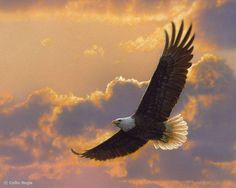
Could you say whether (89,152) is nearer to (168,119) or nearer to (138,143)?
(138,143)

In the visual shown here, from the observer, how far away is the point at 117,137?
17.0 metres

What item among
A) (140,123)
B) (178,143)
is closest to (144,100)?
(140,123)

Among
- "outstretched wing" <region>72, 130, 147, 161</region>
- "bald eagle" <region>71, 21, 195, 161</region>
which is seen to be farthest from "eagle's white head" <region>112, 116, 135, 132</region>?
"outstretched wing" <region>72, 130, 147, 161</region>

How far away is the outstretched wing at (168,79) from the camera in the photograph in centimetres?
1534

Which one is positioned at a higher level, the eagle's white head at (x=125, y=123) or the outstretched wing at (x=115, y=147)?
the eagle's white head at (x=125, y=123)

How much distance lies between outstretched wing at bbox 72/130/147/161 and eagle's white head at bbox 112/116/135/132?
0.84 metres

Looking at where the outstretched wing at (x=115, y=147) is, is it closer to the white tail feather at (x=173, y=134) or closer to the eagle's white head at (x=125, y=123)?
the white tail feather at (x=173, y=134)

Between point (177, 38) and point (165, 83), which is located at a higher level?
point (177, 38)

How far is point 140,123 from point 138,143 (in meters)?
1.32

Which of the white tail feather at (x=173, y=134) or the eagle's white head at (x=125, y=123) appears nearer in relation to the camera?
the eagle's white head at (x=125, y=123)

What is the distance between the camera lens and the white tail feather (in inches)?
642

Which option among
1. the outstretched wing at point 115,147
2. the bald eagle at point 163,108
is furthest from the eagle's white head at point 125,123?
the outstretched wing at point 115,147

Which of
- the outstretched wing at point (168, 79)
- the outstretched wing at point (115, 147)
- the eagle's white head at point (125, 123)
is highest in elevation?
the outstretched wing at point (168, 79)

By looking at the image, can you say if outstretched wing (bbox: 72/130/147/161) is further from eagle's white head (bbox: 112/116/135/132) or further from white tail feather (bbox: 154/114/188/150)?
eagle's white head (bbox: 112/116/135/132)
